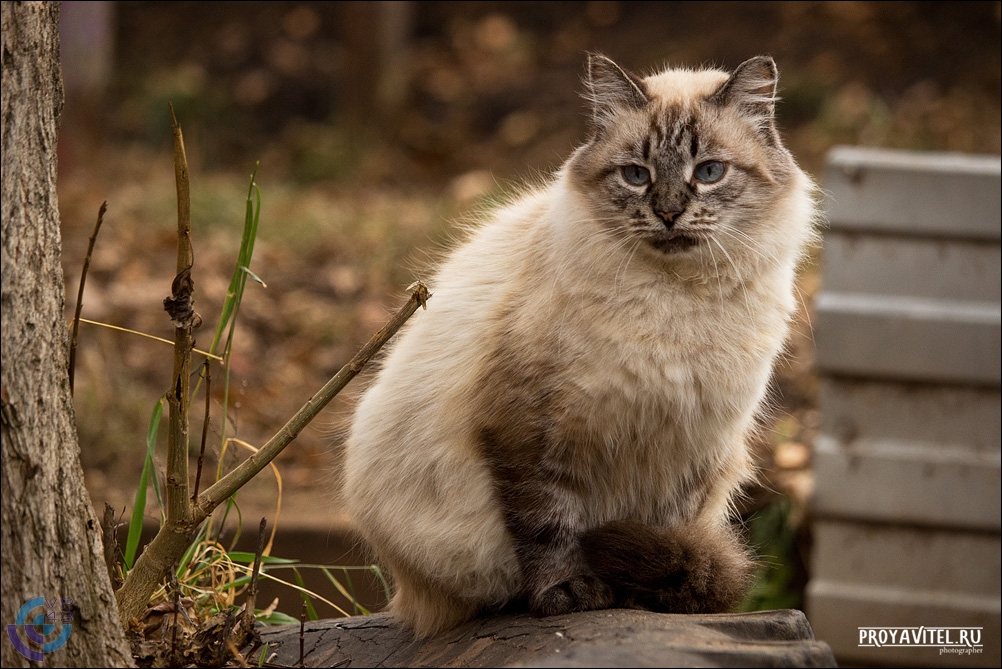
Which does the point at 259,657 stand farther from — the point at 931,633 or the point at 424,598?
the point at 931,633

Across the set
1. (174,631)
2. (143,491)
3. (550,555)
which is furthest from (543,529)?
(143,491)

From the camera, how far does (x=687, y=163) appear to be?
2291 mm

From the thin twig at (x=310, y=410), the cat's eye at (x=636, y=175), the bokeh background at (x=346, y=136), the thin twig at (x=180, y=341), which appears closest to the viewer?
the thin twig at (x=180, y=341)

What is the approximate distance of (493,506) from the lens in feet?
7.75

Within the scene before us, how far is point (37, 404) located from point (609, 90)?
148cm

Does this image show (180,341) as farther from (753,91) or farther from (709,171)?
(753,91)

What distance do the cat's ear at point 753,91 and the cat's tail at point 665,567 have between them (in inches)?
39.0

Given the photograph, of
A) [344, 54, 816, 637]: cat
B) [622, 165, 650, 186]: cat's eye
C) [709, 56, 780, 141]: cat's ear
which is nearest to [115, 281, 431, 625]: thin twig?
[344, 54, 816, 637]: cat

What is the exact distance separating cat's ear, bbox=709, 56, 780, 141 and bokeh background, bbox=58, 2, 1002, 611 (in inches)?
97.7

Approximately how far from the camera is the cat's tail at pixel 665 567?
7.30ft

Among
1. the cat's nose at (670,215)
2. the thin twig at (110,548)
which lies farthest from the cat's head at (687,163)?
the thin twig at (110,548)

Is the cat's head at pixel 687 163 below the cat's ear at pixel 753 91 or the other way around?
below

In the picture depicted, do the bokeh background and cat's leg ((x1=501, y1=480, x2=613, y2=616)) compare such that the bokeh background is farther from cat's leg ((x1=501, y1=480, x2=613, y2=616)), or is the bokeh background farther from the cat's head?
the cat's head

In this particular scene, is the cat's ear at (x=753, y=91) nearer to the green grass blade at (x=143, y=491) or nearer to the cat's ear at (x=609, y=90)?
the cat's ear at (x=609, y=90)
